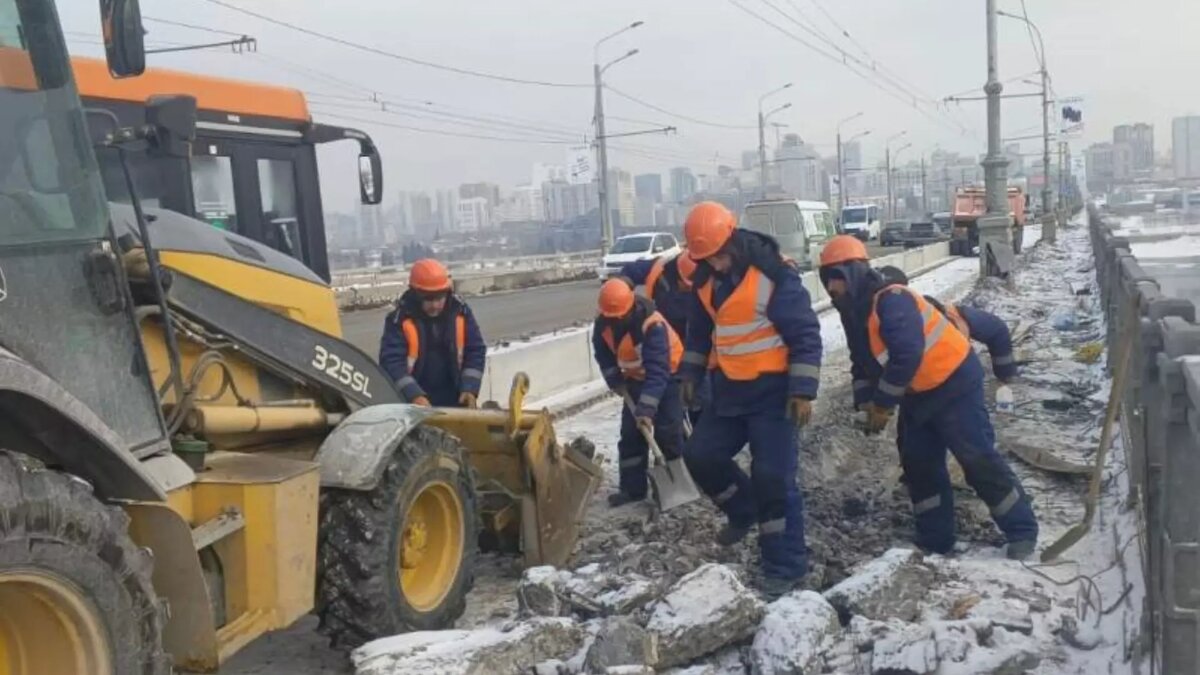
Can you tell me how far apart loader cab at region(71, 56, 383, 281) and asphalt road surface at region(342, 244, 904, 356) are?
19.5 feet

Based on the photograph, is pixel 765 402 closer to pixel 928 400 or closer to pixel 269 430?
pixel 928 400

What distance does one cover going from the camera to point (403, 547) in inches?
197

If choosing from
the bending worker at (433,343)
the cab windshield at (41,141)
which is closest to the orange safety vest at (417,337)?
the bending worker at (433,343)

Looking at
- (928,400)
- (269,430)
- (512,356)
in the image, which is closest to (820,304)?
(512,356)

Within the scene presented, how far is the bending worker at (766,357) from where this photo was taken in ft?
18.6

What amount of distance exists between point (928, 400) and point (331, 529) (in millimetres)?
3074

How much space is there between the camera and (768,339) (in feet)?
18.9

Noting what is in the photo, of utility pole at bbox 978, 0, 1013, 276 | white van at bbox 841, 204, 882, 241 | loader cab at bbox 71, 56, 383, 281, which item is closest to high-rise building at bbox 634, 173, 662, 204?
white van at bbox 841, 204, 882, 241

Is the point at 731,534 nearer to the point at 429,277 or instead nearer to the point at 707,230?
the point at 707,230

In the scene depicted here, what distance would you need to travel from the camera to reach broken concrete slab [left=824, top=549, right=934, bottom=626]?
479 centimetres

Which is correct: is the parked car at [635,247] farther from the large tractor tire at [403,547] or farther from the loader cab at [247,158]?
the large tractor tire at [403,547]

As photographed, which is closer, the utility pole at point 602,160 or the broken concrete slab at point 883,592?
the broken concrete slab at point 883,592

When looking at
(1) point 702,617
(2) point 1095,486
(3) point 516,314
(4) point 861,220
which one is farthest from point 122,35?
(4) point 861,220

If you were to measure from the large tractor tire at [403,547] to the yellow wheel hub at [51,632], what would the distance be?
4.72 ft
